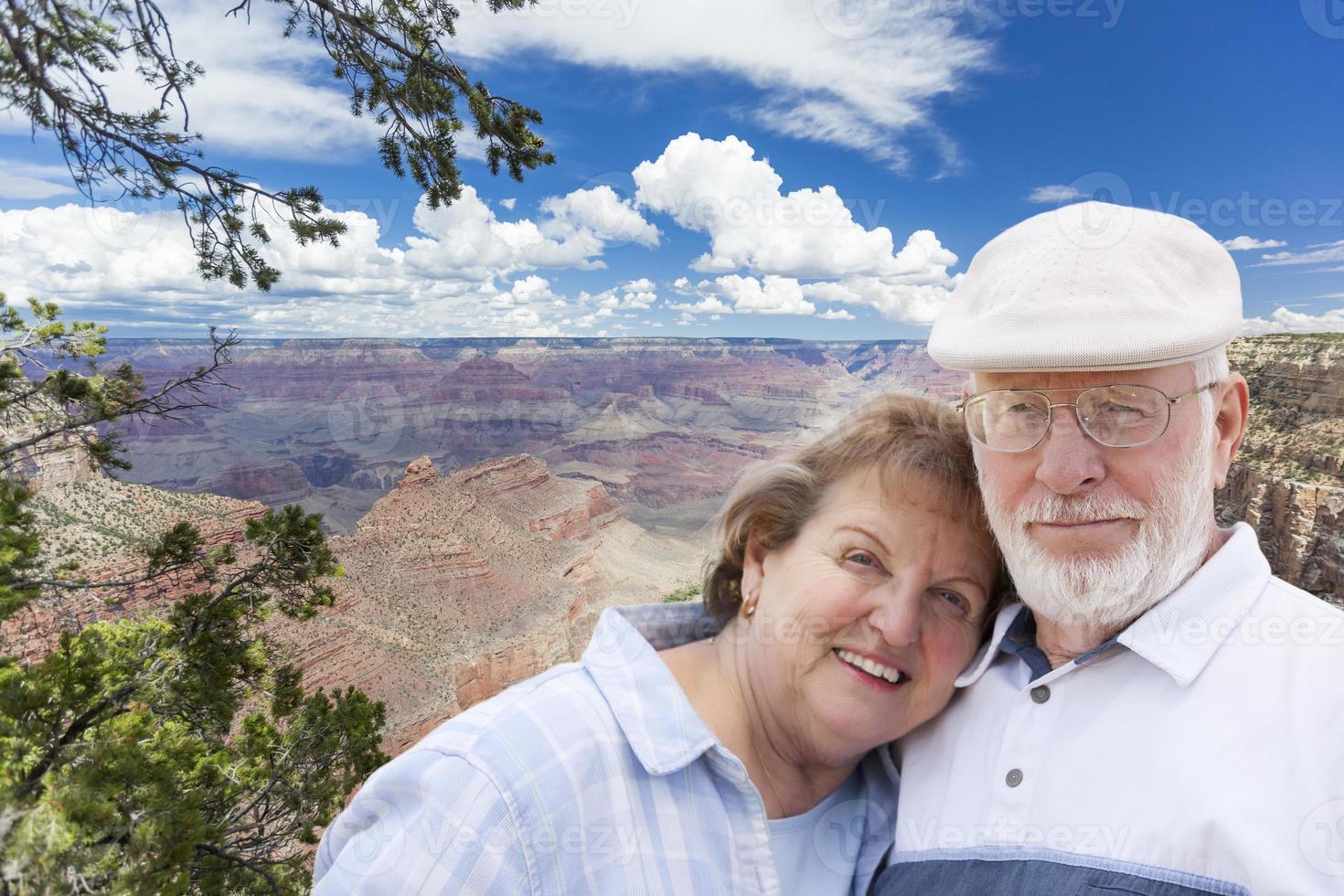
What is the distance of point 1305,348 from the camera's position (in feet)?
65.8

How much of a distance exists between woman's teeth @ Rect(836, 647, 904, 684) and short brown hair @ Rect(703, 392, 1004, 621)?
0.33 m

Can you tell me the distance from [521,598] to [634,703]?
43718mm

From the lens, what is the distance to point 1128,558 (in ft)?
4.85

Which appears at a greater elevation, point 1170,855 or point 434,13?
point 434,13

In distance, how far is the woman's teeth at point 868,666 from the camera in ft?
5.46

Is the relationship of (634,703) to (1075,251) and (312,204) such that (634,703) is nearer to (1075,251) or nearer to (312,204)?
(1075,251)

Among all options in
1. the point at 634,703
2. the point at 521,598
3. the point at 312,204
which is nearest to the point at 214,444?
the point at 521,598

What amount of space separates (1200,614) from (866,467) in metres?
0.74

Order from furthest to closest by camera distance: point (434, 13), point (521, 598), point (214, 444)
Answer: point (214, 444) → point (521, 598) → point (434, 13)

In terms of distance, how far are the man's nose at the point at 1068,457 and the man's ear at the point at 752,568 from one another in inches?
29.0

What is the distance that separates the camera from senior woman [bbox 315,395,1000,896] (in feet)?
4.26

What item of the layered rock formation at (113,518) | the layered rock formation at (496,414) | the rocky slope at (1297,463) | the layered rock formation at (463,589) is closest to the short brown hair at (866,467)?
the rocky slope at (1297,463)

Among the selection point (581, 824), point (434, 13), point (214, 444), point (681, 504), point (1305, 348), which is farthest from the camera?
point (681, 504)

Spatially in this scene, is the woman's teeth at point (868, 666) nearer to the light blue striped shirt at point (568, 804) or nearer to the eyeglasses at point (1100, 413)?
the light blue striped shirt at point (568, 804)
